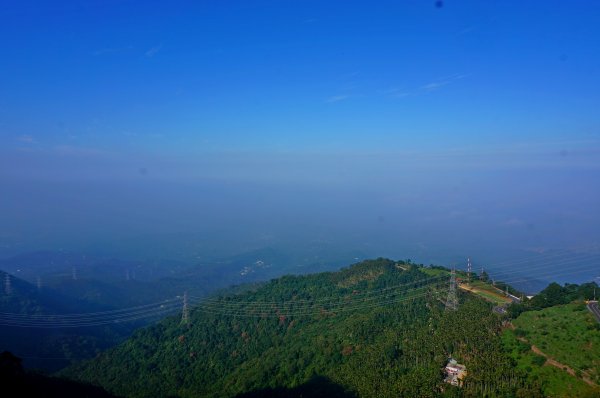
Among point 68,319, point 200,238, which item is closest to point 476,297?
point 68,319

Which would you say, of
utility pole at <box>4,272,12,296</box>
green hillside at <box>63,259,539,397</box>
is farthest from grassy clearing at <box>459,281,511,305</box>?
utility pole at <box>4,272,12,296</box>

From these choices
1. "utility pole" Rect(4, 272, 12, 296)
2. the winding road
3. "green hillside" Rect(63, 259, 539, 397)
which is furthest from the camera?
"utility pole" Rect(4, 272, 12, 296)

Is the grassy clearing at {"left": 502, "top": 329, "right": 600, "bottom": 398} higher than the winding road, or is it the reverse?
the winding road

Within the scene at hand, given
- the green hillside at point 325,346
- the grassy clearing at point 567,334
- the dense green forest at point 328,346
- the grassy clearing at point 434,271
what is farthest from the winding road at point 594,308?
the grassy clearing at point 434,271

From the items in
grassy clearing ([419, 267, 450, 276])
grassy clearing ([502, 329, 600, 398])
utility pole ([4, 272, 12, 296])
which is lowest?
utility pole ([4, 272, 12, 296])

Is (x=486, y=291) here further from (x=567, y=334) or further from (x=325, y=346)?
(x=325, y=346)

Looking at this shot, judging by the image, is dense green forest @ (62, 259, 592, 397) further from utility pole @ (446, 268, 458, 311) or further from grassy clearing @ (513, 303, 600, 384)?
grassy clearing @ (513, 303, 600, 384)

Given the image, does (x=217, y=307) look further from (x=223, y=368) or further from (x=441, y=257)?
(x=441, y=257)
